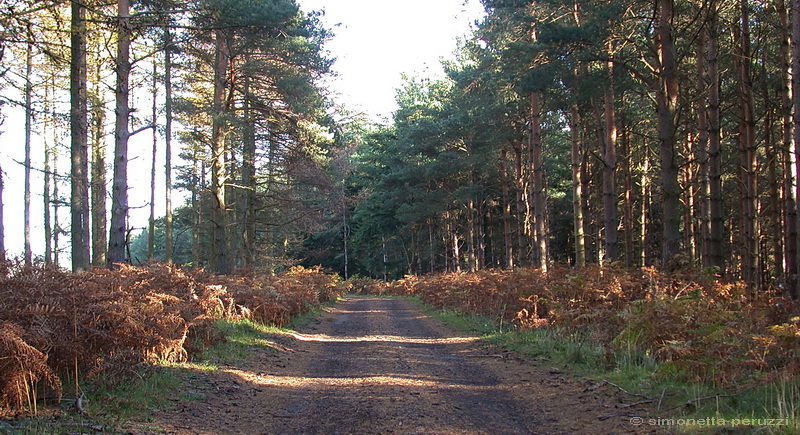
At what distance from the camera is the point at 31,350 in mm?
4672

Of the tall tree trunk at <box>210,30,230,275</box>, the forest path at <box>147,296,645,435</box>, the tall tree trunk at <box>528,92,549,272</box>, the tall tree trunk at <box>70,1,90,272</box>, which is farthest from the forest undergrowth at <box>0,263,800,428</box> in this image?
the tall tree trunk at <box>528,92,549,272</box>

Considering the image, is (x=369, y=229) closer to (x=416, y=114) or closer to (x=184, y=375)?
(x=416, y=114)

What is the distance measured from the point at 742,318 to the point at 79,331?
792 cm

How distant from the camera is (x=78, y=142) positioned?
1373 cm

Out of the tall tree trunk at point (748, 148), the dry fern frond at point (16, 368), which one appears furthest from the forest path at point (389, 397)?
the tall tree trunk at point (748, 148)

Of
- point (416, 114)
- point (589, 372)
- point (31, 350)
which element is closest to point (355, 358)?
point (589, 372)

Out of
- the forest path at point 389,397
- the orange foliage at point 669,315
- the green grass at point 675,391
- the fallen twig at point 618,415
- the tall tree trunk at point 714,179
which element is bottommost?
the forest path at point 389,397

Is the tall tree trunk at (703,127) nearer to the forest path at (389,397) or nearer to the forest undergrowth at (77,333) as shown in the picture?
the forest path at (389,397)

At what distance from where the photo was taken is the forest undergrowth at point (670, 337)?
504 cm

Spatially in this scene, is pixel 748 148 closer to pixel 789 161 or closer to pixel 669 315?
pixel 789 161

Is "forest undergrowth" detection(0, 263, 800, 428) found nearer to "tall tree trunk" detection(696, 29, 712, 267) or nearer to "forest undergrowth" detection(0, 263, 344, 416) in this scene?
"forest undergrowth" detection(0, 263, 344, 416)

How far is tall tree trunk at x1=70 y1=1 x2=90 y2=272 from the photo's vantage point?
11766 mm

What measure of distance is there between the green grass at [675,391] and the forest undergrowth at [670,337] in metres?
0.01

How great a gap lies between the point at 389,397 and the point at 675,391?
3001 mm
